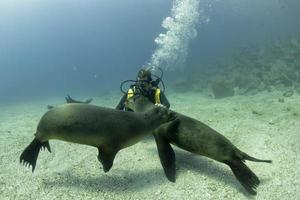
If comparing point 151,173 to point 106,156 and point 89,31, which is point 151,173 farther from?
point 89,31

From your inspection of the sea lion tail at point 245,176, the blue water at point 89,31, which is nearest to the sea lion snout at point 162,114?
the sea lion tail at point 245,176

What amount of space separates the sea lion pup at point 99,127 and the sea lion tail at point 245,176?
1.56 metres

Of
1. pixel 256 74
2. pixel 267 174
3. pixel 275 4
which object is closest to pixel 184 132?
pixel 267 174

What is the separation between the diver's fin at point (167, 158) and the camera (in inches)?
246

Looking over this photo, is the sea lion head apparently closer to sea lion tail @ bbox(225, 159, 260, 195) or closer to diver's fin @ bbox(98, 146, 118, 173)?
diver's fin @ bbox(98, 146, 118, 173)

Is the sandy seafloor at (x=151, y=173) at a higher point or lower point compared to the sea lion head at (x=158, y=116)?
lower

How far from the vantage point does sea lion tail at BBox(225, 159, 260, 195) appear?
18.0ft

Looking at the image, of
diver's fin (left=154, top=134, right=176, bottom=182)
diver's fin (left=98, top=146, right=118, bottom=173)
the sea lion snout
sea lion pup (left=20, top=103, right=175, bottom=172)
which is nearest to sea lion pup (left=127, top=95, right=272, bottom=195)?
diver's fin (left=154, top=134, right=176, bottom=182)

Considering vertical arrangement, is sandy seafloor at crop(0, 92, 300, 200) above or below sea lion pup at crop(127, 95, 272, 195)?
below

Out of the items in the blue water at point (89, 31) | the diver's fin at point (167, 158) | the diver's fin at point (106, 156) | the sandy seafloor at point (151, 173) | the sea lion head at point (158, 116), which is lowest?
the blue water at point (89, 31)

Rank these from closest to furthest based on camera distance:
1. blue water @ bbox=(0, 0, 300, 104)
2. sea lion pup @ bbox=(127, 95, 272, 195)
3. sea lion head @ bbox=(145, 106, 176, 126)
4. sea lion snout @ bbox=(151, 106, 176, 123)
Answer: sea lion pup @ bbox=(127, 95, 272, 195), sea lion head @ bbox=(145, 106, 176, 126), sea lion snout @ bbox=(151, 106, 176, 123), blue water @ bbox=(0, 0, 300, 104)

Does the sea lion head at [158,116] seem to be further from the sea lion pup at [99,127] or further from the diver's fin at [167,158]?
the diver's fin at [167,158]

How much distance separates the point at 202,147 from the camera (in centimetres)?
621

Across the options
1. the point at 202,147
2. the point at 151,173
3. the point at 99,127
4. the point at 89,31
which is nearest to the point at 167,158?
the point at 151,173
